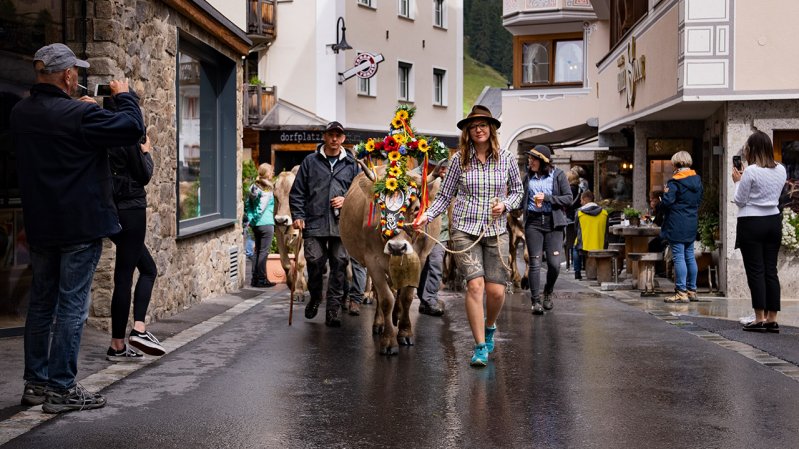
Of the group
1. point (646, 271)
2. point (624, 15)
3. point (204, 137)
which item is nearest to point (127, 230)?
point (204, 137)

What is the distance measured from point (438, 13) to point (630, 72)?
26845 mm

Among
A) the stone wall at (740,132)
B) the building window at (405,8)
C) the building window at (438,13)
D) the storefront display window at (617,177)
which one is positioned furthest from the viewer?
the building window at (438,13)

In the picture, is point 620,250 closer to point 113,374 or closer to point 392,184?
point 392,184

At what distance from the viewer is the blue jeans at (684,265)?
15281 millimetres

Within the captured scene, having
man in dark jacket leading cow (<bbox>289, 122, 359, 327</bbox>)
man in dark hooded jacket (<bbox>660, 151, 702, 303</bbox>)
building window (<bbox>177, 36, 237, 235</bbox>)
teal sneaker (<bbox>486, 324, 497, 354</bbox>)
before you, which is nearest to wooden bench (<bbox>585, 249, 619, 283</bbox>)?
man in dark hooded jacket (<bbox>660, 151, 702, 303</bbox>)

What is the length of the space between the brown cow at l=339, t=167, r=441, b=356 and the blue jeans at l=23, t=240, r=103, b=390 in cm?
300

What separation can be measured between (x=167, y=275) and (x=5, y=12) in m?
3.38

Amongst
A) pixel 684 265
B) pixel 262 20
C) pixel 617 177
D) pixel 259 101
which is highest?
pixel 262 20

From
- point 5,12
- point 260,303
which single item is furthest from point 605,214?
point 5,12

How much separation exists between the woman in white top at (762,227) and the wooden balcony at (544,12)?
3156 cm

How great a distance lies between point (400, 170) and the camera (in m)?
9.84

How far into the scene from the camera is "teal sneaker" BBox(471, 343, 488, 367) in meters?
9.10

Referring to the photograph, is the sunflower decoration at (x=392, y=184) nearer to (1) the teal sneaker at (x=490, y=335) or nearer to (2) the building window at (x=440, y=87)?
(1) the teal sneaker at (x=490, y=335)

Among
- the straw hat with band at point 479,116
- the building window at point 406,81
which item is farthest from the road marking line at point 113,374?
the building window at point 406,81
